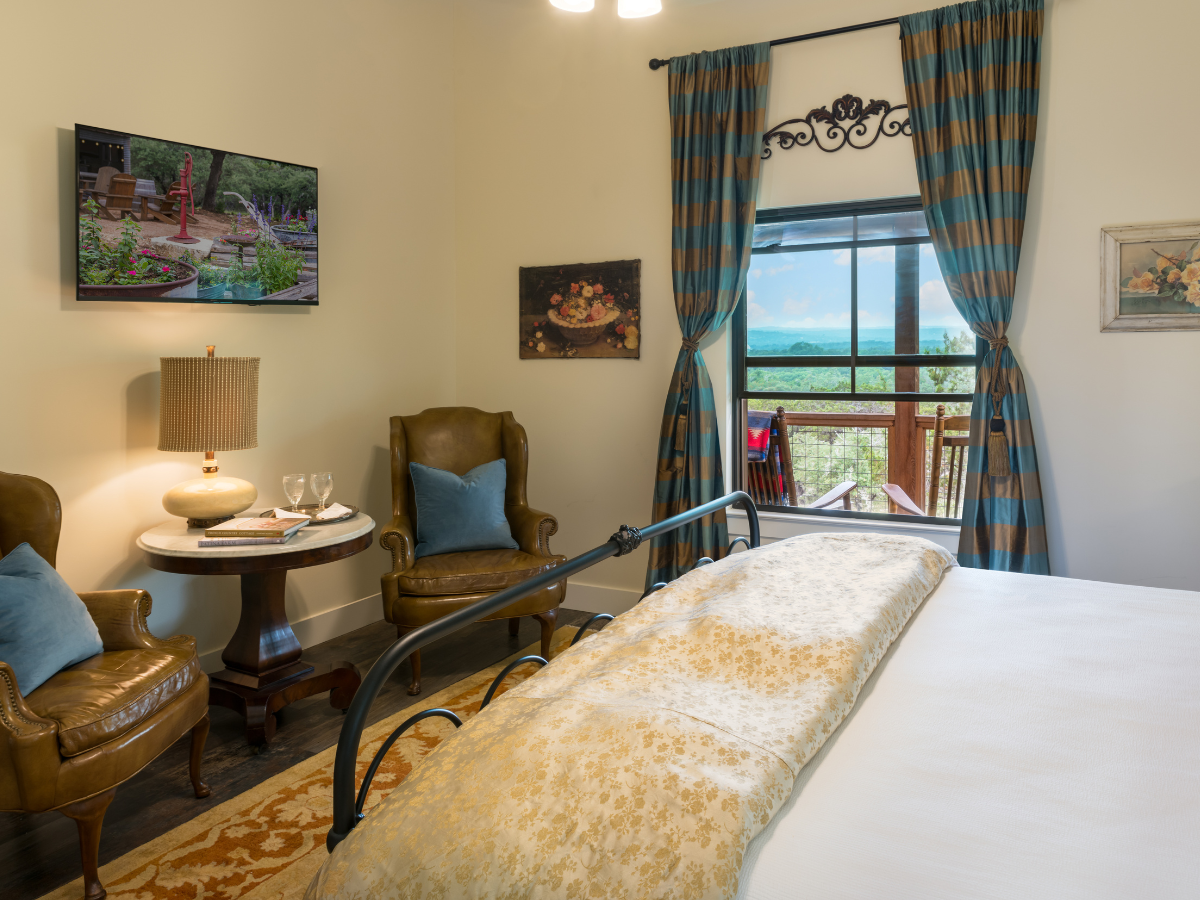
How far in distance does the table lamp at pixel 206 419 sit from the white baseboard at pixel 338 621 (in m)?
0.95

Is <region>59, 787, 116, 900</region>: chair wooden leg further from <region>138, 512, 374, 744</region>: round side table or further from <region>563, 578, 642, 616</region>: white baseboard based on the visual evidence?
<region>563, 578, 642, 616</region>: white baseboard

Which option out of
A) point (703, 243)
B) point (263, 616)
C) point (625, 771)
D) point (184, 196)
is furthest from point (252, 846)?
point (703, 243)

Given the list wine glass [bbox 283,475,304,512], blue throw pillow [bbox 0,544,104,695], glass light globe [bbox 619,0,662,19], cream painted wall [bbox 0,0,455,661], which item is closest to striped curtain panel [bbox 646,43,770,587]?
glass light globe [bbox 619,0,662,19]

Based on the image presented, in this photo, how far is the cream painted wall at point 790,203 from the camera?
9.96 ft

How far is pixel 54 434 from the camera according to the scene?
277 cm

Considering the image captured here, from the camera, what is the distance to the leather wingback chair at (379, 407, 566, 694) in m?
3.23

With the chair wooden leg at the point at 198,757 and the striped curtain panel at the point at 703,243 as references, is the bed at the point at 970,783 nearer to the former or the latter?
the chair wooden leg at the point at 198,757

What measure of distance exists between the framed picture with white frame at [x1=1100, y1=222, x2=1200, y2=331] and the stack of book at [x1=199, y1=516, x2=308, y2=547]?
3.15 meters

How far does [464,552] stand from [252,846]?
157cm

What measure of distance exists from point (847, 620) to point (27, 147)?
293 cm

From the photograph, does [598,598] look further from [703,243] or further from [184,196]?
[184,196]

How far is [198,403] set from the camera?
9.26ft

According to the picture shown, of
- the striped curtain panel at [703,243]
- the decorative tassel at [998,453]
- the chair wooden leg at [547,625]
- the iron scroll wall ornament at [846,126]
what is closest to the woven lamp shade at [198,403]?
the chair wooden leg at [547,625]

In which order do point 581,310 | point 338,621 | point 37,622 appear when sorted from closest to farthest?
1. point 37,622
2. point 338,621
3. point 581,310
